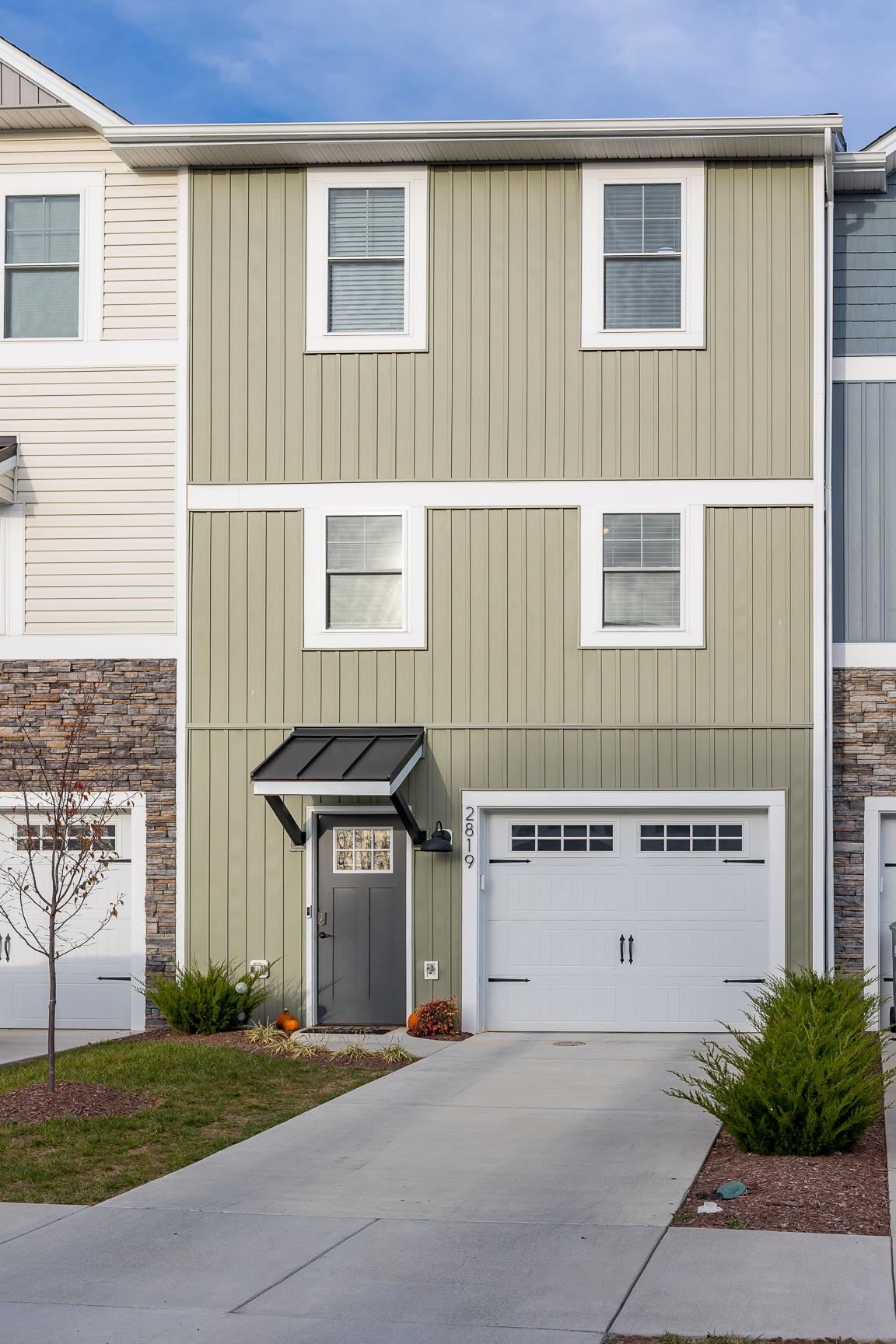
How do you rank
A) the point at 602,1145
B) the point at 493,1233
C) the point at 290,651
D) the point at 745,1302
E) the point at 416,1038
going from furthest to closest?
the point at 290,651 < the point at 416,1038 < the point at 602,1145 < the point at 493,1233 < the point at 745,1302

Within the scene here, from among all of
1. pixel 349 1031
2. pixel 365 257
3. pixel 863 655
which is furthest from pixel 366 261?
pixel 349 1031

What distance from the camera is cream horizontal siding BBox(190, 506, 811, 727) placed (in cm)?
1441

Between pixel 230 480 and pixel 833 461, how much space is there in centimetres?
610

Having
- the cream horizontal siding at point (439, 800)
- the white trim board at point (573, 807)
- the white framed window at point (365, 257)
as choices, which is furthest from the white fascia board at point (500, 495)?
the white trim board at point (573, 807)

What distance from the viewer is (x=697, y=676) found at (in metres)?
14.4

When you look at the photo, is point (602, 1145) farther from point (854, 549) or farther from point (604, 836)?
point (854, 549)

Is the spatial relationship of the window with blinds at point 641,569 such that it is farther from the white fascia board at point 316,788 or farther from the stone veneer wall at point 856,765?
the white fascia board at point 316,788

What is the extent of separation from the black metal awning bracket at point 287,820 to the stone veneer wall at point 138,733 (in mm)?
1173

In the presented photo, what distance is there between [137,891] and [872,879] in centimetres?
735

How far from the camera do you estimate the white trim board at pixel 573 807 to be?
46.7 ft

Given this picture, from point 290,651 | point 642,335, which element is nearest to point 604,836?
point 290,651

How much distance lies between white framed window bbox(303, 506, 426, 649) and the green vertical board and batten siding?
0.41 ft

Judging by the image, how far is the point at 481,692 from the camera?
48.0 ft

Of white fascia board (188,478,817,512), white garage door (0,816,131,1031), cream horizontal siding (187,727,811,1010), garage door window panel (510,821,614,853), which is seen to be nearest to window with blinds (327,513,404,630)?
white fascia board (188,478,817,512)
